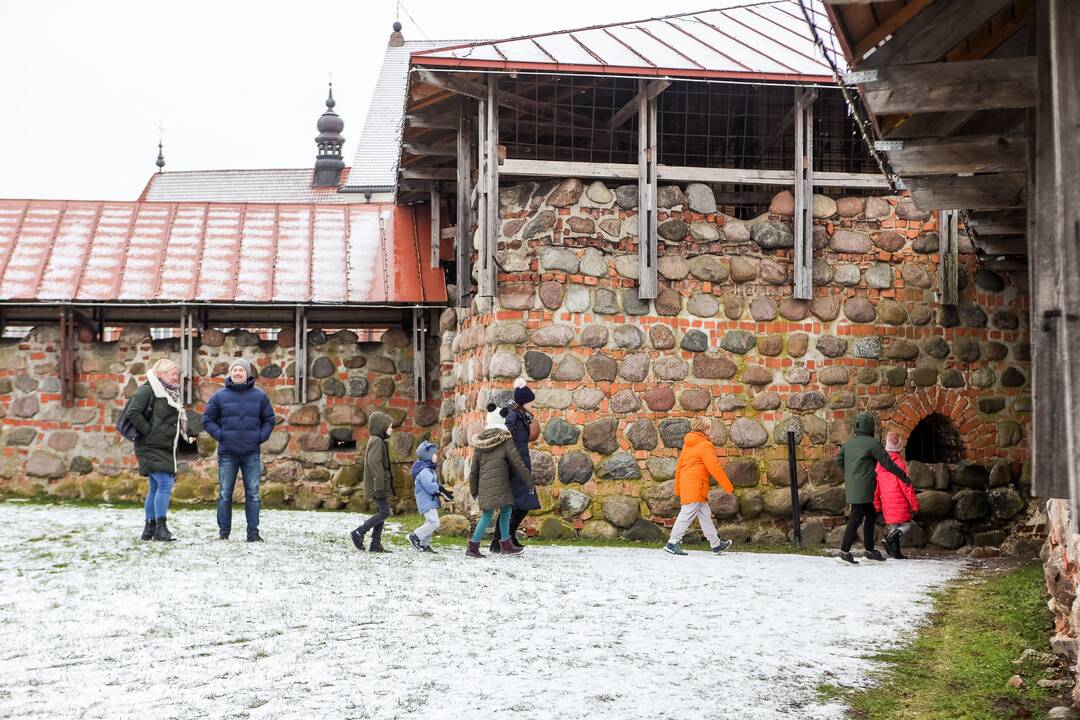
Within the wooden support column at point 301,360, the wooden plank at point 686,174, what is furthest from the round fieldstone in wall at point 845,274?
the wooden support column at point 301,360

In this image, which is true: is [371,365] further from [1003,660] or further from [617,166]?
[1003,660]

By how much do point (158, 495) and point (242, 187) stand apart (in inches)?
959

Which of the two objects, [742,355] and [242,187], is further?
[242,187]

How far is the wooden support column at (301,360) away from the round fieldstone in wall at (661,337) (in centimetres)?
505

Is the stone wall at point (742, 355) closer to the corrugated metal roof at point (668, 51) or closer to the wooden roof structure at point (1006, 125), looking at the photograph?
the corrugated metal roof at point (668, 51)

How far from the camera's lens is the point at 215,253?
15.9m

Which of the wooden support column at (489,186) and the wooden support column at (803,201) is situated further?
the wooden support column at (803,201)

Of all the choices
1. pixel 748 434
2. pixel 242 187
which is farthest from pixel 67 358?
pixel 242 187

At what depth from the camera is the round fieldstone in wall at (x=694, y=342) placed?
39.5ft

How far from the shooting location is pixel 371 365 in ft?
50.9

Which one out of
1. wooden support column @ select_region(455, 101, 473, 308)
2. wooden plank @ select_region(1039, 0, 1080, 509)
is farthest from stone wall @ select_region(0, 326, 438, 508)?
wooden plank @ select_region(1039, 0, 1080, 509)

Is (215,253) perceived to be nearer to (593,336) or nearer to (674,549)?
(593,336)

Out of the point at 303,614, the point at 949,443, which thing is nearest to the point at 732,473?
the point at 949,443

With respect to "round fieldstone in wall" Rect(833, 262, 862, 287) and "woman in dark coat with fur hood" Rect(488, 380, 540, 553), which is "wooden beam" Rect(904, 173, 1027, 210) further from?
"woman in dark coat with fur hood" Rect(488, 380, 540, 553)
